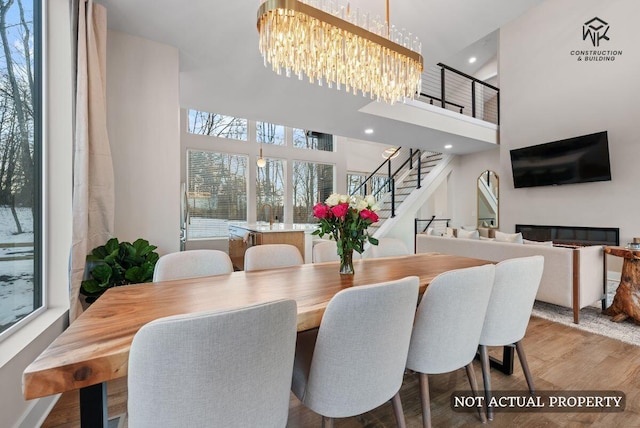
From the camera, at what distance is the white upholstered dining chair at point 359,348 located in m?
0.99

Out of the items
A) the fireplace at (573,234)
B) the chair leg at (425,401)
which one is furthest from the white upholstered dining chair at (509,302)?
the fireplace at (573,234)

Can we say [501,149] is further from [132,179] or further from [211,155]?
[132,179]

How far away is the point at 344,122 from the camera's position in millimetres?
4867

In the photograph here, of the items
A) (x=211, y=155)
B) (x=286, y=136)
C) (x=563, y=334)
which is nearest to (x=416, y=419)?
(x=563, y=334)

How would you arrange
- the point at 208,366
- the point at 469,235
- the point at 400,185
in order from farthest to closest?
the point at 400,185
the point at 469,235
the point at 208,366

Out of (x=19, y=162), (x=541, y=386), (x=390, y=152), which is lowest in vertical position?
(x=541, y=386)

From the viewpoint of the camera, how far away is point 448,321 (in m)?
1.32

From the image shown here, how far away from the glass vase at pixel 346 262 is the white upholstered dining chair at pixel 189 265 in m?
0.74

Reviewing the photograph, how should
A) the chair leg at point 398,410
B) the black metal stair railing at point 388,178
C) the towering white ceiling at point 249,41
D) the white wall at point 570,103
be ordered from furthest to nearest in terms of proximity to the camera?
the black metal stair railing at point 388,178
the white wall at point 570,103
the towering white ceiling at point 249,41
the chair leg at point 398,410

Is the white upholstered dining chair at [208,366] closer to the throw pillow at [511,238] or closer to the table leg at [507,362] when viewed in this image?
the table leg at [507,362]

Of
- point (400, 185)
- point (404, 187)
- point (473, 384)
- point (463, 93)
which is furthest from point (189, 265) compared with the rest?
point (463, 93)

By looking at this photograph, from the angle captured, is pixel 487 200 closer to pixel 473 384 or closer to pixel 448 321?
pixel 473 384

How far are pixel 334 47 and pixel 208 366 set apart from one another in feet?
6.44

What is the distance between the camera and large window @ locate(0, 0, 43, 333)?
1.51m
